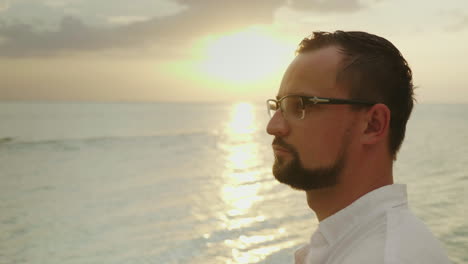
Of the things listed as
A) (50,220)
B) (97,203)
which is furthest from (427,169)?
(50,220)

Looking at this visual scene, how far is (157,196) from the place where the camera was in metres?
15.1

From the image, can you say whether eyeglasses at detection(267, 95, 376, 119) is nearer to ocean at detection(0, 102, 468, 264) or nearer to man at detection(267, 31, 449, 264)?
man at detection(267, 31, 449, 264)

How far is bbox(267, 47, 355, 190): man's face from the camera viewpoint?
74.9 inches

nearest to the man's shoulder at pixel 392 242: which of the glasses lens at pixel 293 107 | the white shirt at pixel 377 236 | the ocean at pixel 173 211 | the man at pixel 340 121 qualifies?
the white shirt at pixel 377 236

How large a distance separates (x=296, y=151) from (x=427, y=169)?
19880 mm

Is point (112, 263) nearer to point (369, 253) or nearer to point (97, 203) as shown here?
point (97, 203)

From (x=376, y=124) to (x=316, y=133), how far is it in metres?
0.24

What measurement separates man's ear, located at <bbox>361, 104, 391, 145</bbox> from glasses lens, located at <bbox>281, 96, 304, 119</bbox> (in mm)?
271

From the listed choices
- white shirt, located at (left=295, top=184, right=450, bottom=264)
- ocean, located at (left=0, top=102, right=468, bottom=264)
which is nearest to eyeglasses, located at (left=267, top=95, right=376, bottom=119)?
white shirt, located at (left=295, top=184, right=450, bottom=264)

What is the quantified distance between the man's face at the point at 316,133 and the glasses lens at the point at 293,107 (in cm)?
2

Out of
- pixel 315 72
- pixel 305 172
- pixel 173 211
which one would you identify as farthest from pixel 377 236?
pixel 173 211

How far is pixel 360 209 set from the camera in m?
1.71

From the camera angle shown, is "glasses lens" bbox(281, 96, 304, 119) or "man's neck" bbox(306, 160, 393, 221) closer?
"man's neck" bbox(306, 160, 393, 221)

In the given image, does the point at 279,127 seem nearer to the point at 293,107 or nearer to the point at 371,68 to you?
the point at 293,107
